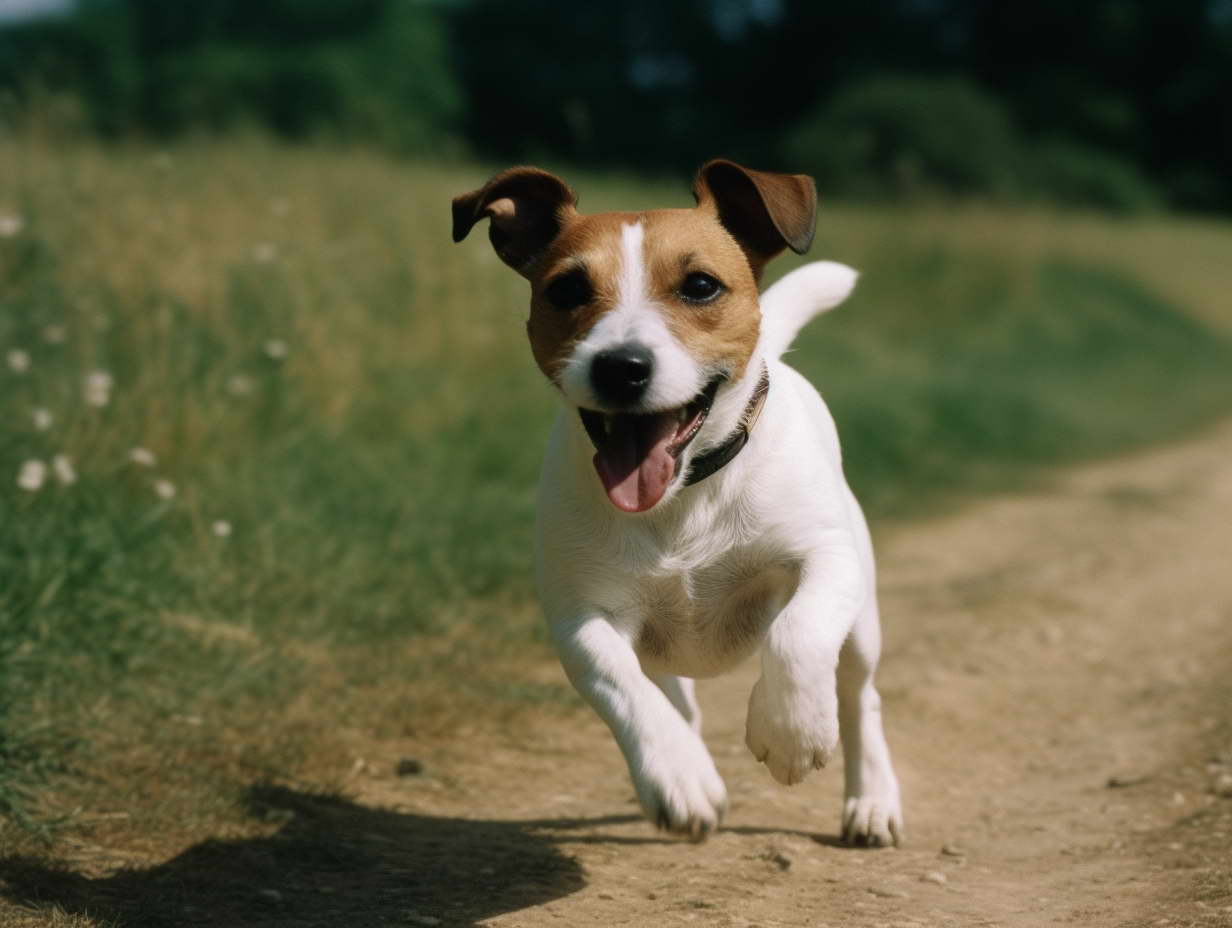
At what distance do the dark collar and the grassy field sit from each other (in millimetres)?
1596

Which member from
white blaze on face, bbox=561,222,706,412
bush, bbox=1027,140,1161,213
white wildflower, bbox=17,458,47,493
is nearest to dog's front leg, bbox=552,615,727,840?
white blaze on face, bbox=561,222,706,412

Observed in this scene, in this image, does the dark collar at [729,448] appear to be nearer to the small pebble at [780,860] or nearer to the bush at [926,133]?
the small pebble at [780,860]

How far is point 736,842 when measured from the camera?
3869 mm

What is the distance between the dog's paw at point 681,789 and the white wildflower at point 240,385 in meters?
3.81

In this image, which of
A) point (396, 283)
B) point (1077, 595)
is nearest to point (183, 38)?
point (396, 283)

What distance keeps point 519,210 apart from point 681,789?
1667mm

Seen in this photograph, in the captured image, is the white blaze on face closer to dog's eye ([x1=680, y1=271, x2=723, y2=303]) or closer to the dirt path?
dog's eye ([x1=680, y1=271, x2=723, y2=303])

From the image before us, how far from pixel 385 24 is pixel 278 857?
44592mm

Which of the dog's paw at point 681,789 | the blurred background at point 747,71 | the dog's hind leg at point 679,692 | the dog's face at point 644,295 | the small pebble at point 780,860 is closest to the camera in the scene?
the dog's paw at point 681,789

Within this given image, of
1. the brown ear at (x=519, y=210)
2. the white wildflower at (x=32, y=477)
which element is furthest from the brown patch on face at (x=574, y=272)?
the white wildflower at (x=32, y=477)

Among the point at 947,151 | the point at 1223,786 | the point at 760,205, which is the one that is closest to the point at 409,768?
the point at 760,205

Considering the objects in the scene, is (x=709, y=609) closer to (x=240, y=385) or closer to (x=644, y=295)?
(x=644, y=295)

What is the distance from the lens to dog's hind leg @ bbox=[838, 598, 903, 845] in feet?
12.7

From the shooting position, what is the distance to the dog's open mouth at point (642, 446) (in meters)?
3.27
